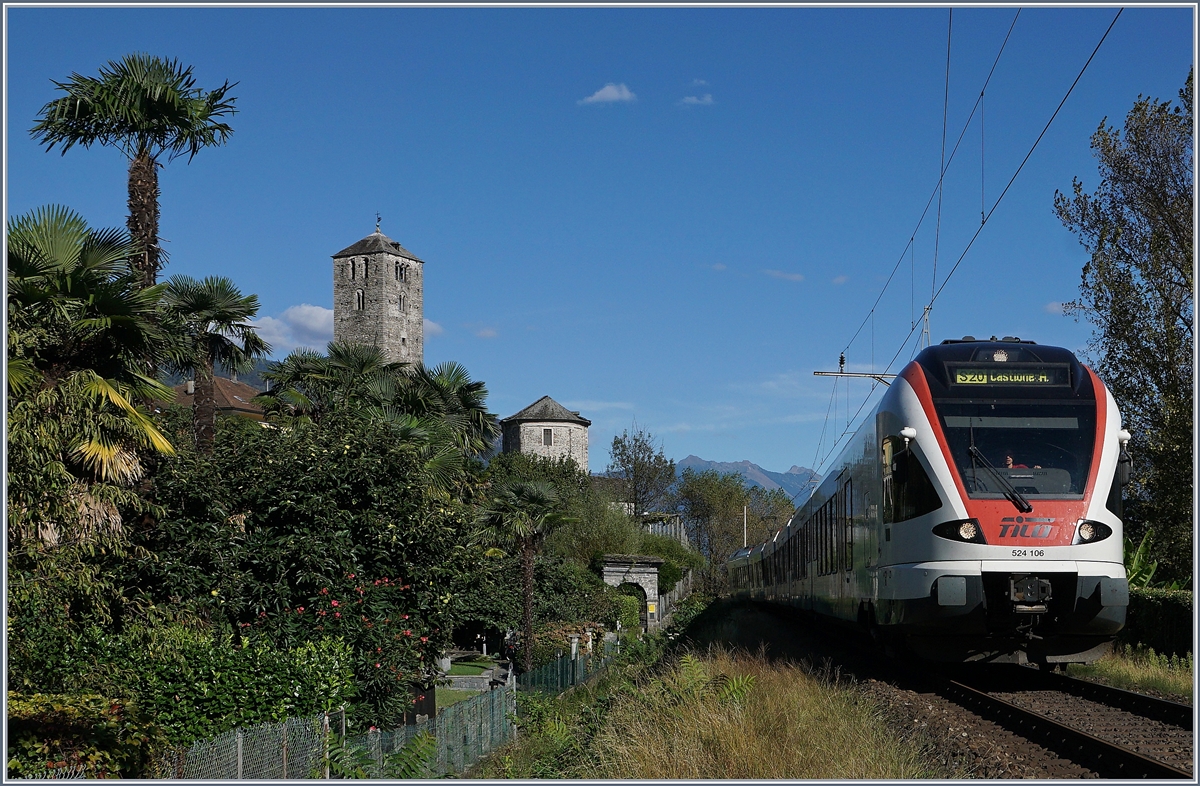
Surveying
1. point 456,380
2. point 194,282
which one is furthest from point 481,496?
point 194,282

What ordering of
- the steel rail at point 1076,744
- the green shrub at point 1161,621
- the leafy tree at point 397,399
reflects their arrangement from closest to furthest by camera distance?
the steel rail at point 1076,744
the green shrub at point 1161,621
the leafy tree at point 397,399

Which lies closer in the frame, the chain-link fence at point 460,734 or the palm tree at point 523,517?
the chain-link fence at point 460,734

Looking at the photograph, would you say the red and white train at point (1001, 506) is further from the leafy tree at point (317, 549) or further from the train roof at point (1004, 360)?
the leafy tree at point (317, 549)

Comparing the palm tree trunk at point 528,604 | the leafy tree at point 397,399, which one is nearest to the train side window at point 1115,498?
the leafy tree at point 397,399

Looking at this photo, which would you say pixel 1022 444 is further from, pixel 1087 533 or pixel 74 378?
pixel 74 378

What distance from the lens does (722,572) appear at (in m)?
87.5

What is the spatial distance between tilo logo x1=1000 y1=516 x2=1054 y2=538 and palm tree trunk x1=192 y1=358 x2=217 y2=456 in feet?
50.9

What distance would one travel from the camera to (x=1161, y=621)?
57.2 feet

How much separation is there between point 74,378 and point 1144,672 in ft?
45.8

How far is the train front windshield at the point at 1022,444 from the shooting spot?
11.5 metres

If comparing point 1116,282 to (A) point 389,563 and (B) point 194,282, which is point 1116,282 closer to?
(A) point 389,563

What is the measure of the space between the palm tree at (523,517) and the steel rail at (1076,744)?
22166mm

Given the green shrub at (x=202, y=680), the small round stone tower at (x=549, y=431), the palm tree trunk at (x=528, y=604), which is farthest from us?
the small round stone tower at (x=549, y=431)

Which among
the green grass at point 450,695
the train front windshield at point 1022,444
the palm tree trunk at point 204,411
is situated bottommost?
the green grass at point 450,695
